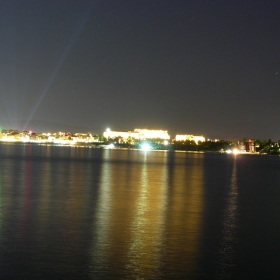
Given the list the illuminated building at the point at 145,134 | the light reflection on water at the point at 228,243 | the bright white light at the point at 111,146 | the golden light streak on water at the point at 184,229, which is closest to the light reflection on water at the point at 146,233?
the golden light streak on water at the point at 184,229

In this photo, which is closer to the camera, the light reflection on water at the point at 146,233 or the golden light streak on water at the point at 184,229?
the light reflection on water at the point at 146,233

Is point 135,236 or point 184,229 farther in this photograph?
point 184,229

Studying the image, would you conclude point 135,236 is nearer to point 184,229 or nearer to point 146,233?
point 146,233

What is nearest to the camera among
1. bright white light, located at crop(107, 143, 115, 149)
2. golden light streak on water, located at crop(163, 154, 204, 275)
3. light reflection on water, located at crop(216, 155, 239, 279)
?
light reflection on water, located at crop(216, 155, 239, 279)

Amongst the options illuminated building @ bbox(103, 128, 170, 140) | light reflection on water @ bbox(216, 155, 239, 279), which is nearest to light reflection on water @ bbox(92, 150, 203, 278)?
light reflection on water @ bbox(216, 155, 239, 279)

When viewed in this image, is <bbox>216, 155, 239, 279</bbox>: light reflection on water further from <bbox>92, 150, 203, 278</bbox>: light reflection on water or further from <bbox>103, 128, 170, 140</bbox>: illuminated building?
<bbox>103, 128, 170, 140</bbox>: illuminated building

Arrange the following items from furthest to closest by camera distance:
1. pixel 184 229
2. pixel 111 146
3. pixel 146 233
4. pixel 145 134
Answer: pixel 145 134
pixel 111 146
pixel 184 229
pixel 146 233

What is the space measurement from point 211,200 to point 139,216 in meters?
5.53

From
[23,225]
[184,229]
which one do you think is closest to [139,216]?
[184,229]

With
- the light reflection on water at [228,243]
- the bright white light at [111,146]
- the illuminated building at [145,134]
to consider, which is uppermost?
the illuminated building at [145,134]

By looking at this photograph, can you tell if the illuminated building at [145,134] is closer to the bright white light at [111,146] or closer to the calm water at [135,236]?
the bright white light at [111,146]

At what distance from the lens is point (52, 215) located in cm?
1405

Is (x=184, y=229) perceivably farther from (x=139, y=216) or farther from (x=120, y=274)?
(x=120, y=274)

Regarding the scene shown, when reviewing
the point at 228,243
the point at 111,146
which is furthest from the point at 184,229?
the point at 111,146
